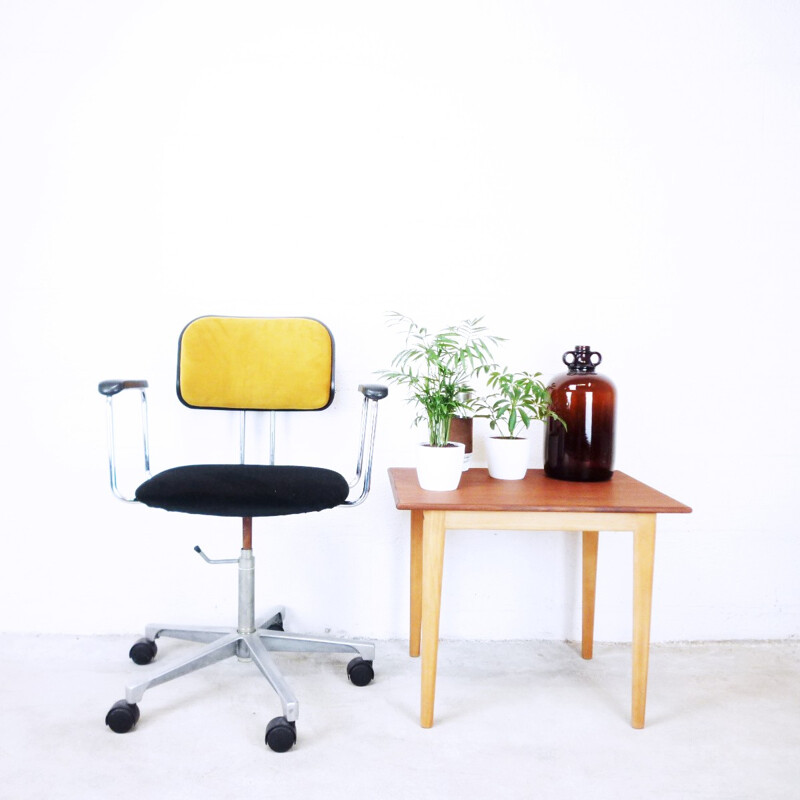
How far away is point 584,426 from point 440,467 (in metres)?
0.44

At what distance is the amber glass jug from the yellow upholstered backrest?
674 millimetres

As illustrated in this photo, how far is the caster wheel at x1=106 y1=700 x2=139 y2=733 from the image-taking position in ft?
5.23

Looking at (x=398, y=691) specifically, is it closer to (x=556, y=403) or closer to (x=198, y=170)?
(x=556, y=403)

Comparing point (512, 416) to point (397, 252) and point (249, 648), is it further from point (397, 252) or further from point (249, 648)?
point (249, 648)

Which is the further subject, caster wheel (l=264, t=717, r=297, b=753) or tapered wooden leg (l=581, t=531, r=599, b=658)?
tapered wooden leg (l=581, t=531, r=599, b=658)

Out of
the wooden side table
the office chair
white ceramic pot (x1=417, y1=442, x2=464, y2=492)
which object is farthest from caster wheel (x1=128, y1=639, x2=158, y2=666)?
white ceramic pot (x1=417, y1=442, x2=464, y2=492)

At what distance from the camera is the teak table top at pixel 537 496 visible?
162 cm

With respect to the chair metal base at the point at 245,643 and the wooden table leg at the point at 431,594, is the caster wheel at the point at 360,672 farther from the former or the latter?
the wooden table leg at the point at 431,594

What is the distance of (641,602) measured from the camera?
1.67 m

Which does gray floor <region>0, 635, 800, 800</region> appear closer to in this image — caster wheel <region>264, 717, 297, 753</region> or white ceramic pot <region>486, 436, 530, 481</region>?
caster wheel <region>264, 717, 297, 753</region>

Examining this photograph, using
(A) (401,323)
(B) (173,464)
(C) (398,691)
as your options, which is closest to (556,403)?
(A) (401,323)

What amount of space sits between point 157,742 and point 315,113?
181cm

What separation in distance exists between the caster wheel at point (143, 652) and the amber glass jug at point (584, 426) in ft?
4.20

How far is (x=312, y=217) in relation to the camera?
2.18 metres
